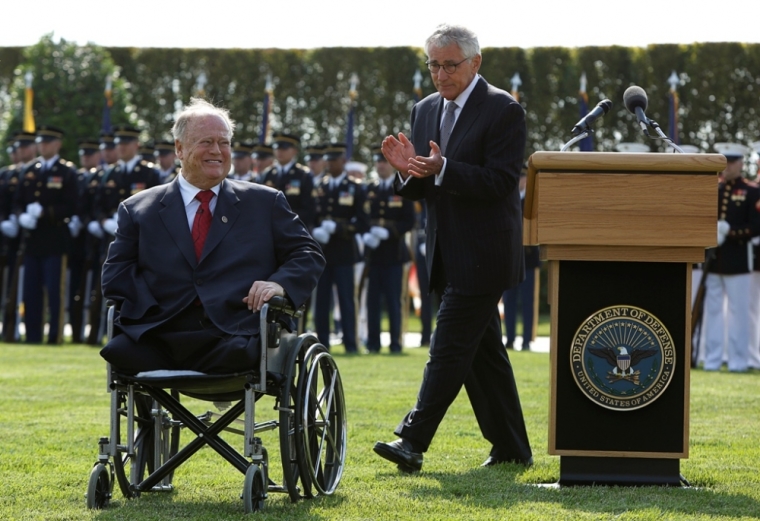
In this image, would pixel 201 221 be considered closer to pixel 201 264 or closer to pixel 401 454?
pixel 201 264

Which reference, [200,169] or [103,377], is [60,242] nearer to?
[103,377]

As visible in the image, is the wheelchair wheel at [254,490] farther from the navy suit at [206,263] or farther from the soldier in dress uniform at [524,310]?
the soldier in dress uniform at [524,310]

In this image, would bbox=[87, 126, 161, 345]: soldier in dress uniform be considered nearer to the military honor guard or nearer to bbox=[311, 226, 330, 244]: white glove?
the military honor guard

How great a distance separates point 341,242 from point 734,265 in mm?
4240

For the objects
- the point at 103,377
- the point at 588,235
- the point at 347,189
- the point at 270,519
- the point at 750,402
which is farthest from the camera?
the point at 347,189

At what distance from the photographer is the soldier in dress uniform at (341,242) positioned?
1404 cm

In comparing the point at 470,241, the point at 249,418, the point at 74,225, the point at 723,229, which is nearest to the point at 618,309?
the point at 470,241

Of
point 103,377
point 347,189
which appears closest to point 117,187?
point 347,189

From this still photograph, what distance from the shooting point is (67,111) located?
72.8 ft

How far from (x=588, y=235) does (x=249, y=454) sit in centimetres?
161

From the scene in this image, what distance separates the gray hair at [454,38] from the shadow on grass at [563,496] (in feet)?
6.09

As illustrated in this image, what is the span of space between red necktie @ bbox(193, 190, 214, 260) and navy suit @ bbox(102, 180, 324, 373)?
45 millimetres

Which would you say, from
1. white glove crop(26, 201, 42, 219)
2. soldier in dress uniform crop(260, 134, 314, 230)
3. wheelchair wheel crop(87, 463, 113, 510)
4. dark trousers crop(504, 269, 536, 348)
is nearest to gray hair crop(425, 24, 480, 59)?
wheelchair wheel crop(87, 463, 113, 510)

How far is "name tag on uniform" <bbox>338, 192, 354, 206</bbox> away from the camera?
14.2 metres
